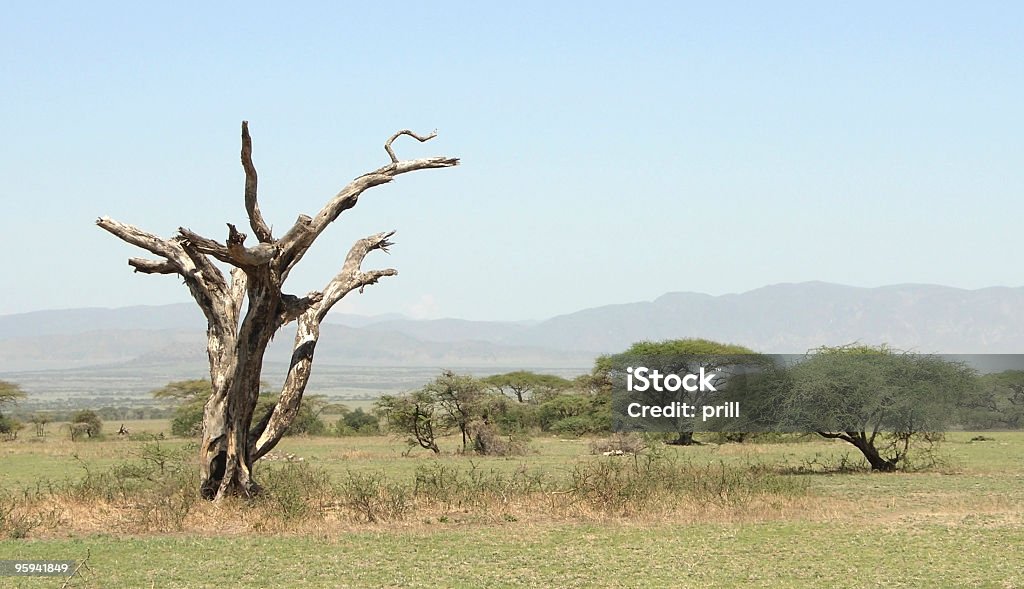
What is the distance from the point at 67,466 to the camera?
117ft

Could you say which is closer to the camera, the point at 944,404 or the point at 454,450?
the point at 944,404

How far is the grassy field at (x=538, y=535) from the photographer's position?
1398 centimetres

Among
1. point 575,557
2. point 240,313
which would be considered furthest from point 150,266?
point 575,557

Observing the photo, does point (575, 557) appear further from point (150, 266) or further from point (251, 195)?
point (150, 266)

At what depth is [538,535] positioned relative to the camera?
17.0 m

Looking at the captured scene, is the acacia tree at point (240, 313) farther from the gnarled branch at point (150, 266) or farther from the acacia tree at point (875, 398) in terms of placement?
the acacia tree at point (875, 398)

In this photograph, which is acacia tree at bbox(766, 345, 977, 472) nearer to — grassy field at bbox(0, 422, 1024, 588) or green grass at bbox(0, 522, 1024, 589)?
grassy field at bbox(0, 422, 1024, 588)

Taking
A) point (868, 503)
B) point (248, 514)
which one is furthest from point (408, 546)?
point (868, 503)

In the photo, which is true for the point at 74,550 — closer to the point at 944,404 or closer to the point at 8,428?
the point at 944,404

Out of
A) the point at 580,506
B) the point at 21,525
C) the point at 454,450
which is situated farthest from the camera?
the point at 454,450

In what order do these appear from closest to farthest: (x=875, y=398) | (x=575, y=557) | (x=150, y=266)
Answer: (x=575, y=557), (x=150, y=266), (x=875, y=398)

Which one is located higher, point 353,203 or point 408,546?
point 353,203

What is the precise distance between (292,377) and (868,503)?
397 inches

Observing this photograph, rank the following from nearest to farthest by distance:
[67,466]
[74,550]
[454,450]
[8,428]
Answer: [74,550] < [67,466] < [454,450] < [8,428]
